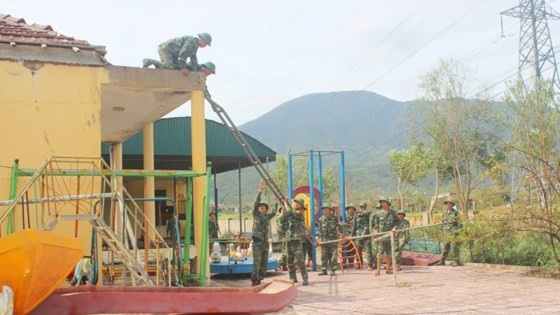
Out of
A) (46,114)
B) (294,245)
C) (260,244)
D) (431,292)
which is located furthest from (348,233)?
(46,114)

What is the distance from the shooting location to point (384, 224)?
45.1 feet

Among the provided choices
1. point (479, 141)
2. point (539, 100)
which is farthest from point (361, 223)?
point (479, 141)

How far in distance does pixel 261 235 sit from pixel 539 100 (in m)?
7.55

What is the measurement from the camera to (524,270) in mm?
12391

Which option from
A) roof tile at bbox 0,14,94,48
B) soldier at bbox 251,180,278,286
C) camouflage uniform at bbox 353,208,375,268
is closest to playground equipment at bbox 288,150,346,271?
camouflage uniform at bbox 353,208,375,268

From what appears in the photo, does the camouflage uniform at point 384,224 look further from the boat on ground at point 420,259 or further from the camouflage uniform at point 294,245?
the camouflage uniform at point 294,245

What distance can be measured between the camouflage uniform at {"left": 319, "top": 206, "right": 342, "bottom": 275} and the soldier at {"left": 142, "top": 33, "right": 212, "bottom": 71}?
5.00m

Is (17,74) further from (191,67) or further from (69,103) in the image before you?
(191,67)

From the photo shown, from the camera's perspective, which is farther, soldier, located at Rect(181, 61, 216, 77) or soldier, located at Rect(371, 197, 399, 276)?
soldier, located at Rect(371, 197, 399, 276)

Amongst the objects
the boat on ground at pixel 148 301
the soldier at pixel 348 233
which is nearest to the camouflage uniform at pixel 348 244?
the soldier at pixel 348 233

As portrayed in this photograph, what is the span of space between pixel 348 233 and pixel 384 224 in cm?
248

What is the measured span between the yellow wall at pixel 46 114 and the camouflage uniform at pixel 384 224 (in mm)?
6683

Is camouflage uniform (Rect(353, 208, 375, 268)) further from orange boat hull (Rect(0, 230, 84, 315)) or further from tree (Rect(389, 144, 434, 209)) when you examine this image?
tree (Rect(389, 144, 434, 209))

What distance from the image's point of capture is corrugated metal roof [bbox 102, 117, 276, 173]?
20.9 meters
